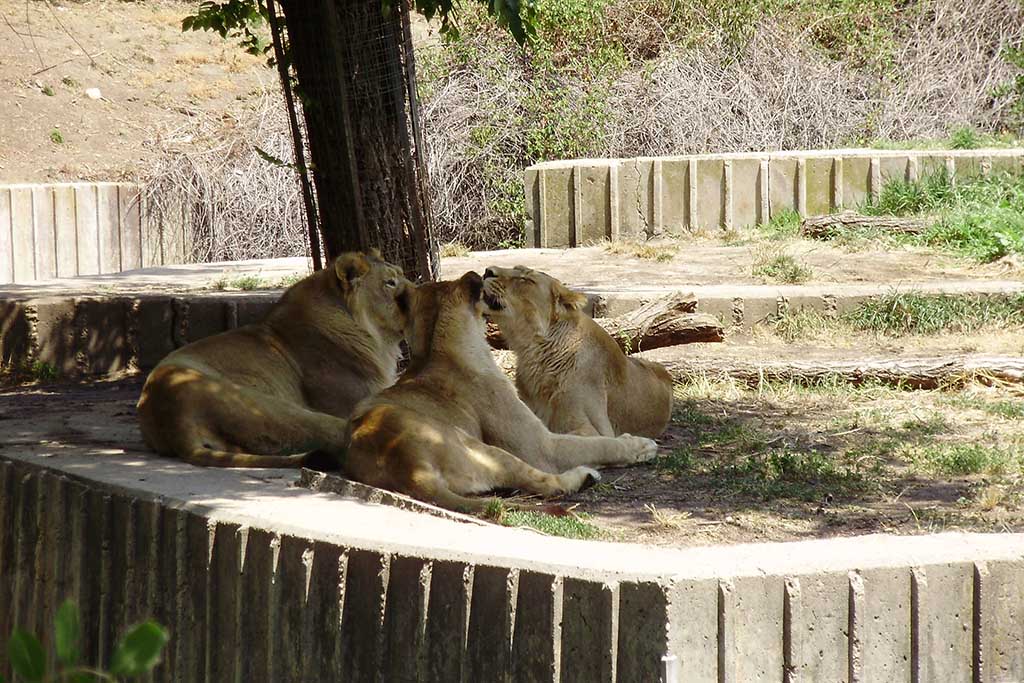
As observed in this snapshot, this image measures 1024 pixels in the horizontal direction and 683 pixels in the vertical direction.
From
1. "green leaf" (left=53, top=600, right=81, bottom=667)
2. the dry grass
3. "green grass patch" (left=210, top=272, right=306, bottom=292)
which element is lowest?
"green grass patch" (left=210, top=272, right=306, bottom=292)

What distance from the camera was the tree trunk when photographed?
291 inches

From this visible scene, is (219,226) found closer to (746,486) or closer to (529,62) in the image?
(529,62)

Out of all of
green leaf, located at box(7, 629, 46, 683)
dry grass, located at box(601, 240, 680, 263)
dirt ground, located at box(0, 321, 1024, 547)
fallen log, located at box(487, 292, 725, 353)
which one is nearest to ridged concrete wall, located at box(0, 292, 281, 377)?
dirt ground, located at box(0, 321, 1024, 547)

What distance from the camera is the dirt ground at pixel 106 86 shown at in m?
20.4

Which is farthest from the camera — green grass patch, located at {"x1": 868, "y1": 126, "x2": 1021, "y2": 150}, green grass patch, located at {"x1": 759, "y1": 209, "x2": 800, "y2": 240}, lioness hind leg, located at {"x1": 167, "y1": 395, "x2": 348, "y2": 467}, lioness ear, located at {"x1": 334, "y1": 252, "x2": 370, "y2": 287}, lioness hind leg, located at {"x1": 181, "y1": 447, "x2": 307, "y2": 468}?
green grass patch, located at {"x1": 868, "y1": 126, "x2": 1021, "y2": 150}

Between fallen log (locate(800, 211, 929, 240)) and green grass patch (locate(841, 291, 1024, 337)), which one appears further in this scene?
fallen log (locate(800, 211, 929, 240))

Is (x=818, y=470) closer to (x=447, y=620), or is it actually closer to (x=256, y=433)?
(x=256, y=433)

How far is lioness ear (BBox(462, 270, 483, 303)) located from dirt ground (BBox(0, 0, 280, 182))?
1406 centimetres

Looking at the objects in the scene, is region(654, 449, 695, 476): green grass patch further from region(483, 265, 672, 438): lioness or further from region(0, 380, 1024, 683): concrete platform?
region(0, 380, 1024, 683): concrete platform

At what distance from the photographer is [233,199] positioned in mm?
17125

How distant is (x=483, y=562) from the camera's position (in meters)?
3.97

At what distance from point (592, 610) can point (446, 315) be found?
Result: 257cm

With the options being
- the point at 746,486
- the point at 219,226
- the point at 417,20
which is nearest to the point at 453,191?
the point at 219,226

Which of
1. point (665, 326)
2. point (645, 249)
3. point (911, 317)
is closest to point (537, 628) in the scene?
point (665, 326)
